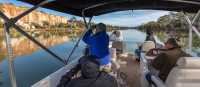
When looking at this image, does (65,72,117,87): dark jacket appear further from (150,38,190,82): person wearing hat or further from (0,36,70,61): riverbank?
(0,36,70,61): riverbank

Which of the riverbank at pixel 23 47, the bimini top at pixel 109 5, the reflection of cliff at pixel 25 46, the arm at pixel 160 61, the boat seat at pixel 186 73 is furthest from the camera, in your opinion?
the reflection of cliff at pixel 25 46

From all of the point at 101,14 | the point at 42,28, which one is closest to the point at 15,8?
the point at 42,28

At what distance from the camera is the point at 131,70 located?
8266 mm

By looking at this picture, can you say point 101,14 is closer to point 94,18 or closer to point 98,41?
point 94,18

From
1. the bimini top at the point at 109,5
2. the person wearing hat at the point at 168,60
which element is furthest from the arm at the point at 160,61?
→ the bimini top at the point at 109,5

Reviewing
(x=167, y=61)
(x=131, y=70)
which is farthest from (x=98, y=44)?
(x=131, y=70)

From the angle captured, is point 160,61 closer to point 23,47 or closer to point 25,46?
point 23,47

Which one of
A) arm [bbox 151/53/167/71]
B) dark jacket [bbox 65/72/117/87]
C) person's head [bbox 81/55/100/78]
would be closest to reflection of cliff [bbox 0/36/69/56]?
arm [bbox 151/53/167/71]

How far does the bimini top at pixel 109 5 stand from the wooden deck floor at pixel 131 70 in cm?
120

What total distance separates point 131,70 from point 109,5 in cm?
207

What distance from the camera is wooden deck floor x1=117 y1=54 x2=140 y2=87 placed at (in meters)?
6.92

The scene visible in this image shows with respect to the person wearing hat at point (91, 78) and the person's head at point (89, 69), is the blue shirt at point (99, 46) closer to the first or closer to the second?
the person wearing hat at point (91, 78)

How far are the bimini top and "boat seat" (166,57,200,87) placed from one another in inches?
45.3

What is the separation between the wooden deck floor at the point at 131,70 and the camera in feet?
22.7
